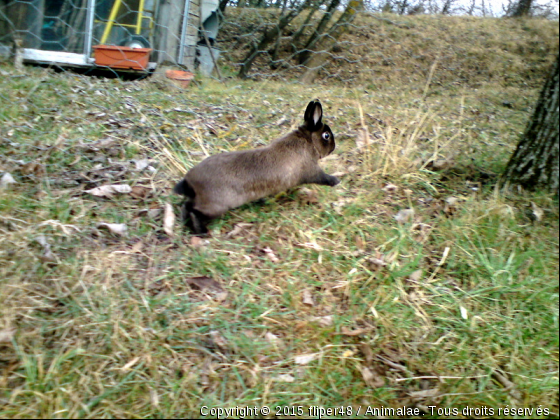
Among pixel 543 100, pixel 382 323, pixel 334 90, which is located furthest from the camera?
pixel 334 90

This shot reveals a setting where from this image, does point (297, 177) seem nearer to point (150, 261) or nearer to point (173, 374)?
point (150, 261)

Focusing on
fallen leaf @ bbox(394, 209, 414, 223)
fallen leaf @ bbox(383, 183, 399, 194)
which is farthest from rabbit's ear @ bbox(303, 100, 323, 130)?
fallen leaf @ bbox(394, 209, 414, 223)

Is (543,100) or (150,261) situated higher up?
(543,100)

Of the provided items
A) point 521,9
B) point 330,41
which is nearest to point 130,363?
point 330,41

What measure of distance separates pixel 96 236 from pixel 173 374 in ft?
3.39

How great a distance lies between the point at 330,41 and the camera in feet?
23.4

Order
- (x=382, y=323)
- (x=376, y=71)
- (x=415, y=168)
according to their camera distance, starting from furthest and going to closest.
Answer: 1. (x=376, y=71)
2. (x=415, y=168)
3. (x=382, y=323)

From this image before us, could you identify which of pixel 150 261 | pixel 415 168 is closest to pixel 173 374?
pixel 150 261

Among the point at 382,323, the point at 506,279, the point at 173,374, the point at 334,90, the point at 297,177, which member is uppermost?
the point at 334,90

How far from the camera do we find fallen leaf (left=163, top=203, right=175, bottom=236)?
2.55 metres

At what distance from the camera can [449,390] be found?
1888 millimetres

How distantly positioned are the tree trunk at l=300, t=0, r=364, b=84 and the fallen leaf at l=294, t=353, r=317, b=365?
5.49m

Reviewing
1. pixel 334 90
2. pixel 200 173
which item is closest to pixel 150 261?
pixel 200 173

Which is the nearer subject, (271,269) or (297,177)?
(271,269)
